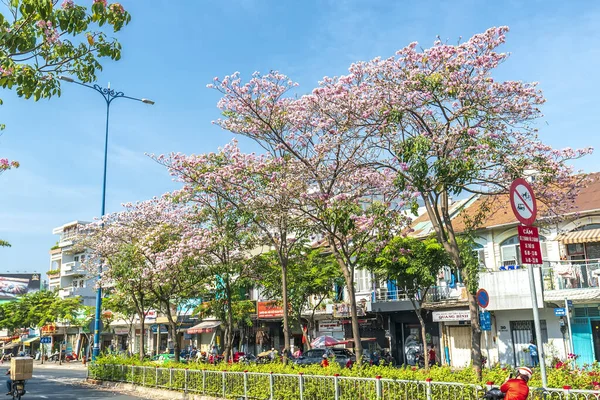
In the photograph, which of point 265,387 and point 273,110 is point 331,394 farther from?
point 273,110

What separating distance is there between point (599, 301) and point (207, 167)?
704 inches

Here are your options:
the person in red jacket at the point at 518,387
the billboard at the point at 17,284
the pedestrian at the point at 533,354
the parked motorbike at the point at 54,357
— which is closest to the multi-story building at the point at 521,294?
the pedestrian at the point at 533,354

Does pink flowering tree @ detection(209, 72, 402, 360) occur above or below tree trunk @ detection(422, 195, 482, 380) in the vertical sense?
above

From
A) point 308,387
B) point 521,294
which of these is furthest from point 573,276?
point 308,387

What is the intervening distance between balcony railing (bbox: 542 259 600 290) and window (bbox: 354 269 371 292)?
1179 centimetres

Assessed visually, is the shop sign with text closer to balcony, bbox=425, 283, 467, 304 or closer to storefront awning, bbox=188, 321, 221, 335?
balcony, bbox=425, 283, 467, 304

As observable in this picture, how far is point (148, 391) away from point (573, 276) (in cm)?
1778

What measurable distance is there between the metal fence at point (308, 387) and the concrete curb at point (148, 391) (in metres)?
0.14

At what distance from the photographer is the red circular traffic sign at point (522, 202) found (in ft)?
24.3

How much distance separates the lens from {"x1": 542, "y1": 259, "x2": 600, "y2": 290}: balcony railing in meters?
23.8

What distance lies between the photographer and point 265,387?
13711 millimetres

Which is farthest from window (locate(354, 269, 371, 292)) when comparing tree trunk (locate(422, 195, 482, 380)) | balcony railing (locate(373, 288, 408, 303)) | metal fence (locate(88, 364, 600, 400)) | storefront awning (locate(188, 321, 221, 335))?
tree trunk (locate(422, 195, 482, 380))

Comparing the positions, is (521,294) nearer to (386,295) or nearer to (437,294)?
(437,294)

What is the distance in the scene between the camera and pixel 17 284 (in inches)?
3196
